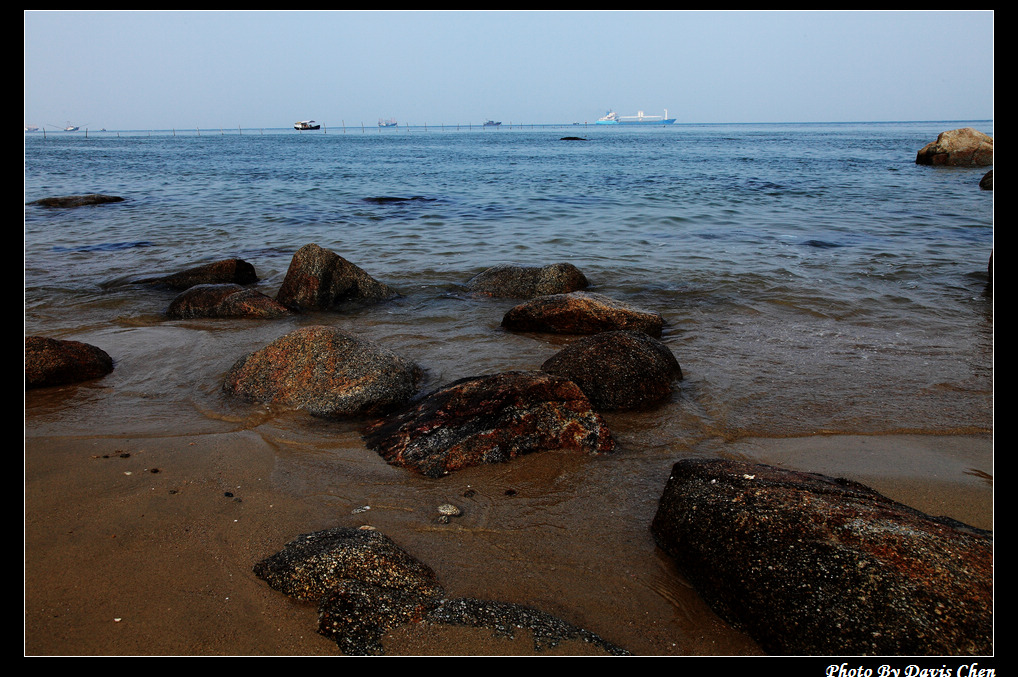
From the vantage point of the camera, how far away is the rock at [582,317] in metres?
6.78

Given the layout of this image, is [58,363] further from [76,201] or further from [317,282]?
[76,201]

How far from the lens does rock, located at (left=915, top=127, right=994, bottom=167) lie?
28.8 meters

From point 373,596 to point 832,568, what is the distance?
6.10ft

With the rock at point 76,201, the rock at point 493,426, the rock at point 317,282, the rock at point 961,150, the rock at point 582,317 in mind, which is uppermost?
the rock at point 961,150

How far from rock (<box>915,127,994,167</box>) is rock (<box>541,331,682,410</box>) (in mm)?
31512

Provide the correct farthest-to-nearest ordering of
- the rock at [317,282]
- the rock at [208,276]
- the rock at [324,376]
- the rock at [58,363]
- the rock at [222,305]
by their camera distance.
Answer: the rock at [208,276], the rock at [317,282], the rock at [222,305], the rock at [58,363], the rock at [324,376]

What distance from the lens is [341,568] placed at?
2.73m

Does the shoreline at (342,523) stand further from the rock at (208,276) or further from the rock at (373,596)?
the rock at (208,276)

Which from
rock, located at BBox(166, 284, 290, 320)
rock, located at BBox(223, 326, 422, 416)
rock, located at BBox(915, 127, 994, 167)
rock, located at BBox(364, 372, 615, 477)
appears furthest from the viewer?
rock, located at BBox(915, 127, 994, 167)

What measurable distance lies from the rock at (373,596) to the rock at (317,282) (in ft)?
17.8

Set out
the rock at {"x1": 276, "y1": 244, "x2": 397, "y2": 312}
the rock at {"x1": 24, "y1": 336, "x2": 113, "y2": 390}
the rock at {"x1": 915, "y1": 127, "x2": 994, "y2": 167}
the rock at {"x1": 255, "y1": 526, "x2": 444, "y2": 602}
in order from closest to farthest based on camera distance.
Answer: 1. the rock at {"x1": 255, "y1": 526, "x2": 444, "y2": 602}
2. the rock at {"x1": 24, "y1": 336, "x2": 113, "y2": 390}
3. the rock at {"x1": 276, "y1": 244, "x2": 397, "y2": 312}
4. the rock at {"x1": 915, "y1": 127, "x2": 994, "y2": 167}

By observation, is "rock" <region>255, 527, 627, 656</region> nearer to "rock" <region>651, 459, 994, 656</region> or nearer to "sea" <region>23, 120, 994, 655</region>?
"sea" <region>23, 120, 994, 655</region>

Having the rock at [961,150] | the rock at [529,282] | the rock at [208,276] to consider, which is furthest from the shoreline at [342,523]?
the rock at [961,150]

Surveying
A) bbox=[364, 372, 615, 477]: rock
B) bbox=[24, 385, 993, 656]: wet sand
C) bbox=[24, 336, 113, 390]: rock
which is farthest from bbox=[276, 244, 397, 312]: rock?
bbox=[364, 372, 615, 477]: rock
